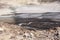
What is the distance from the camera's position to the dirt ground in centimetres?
222

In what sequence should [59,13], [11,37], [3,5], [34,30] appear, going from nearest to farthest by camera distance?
[11,37] < [34,30] < [59,13] < [3,5]

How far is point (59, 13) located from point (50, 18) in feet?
0.59

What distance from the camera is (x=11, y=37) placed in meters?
2.21

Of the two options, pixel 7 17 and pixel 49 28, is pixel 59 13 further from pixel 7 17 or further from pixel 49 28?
pixel 7 17

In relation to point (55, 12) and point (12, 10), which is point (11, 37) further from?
point (55, 12)

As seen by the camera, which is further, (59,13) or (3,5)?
(3,5)

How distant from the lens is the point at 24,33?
229cm

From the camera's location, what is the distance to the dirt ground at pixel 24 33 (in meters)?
2.22

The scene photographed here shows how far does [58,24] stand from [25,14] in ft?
1.65

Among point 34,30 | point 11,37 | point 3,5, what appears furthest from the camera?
point 3,5

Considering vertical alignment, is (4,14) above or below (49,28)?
above

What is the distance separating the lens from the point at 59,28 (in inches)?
94.7

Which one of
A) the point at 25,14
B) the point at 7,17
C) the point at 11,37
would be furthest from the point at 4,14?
the point at 11,37

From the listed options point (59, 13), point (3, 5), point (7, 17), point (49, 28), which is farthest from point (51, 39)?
point (3, 5)
